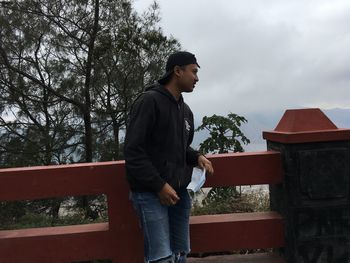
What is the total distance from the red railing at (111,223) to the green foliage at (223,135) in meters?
3.50

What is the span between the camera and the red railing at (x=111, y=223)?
11.3ft

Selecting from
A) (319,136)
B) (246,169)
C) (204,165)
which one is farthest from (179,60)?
(319,136)

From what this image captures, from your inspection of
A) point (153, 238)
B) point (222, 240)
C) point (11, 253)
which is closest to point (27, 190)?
point (11, 253)

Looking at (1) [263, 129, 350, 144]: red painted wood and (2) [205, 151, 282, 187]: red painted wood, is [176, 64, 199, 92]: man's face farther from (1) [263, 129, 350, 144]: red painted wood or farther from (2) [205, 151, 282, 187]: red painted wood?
(1) [263, 129, 350, 144]: red painted wood

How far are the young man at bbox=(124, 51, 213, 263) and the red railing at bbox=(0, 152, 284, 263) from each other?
60cm

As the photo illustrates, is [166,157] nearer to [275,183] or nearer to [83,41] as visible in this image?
[275,183]

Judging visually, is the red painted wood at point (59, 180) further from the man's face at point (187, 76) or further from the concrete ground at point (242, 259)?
the concrete ground at point (242, 259)

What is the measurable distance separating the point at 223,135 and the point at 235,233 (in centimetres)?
369

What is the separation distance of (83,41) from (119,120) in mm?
2998

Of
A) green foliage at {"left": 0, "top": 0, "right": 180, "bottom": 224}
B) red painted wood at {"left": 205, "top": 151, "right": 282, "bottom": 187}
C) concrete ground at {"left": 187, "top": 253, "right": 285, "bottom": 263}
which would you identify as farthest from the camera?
green foliage at {"left": 0, "top": 0, "right": 180, "bottom": 224}

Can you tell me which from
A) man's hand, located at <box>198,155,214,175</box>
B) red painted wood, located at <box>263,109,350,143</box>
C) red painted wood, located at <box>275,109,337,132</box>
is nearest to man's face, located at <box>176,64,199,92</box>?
man's hand, located at <box>198,155,214,175</box>

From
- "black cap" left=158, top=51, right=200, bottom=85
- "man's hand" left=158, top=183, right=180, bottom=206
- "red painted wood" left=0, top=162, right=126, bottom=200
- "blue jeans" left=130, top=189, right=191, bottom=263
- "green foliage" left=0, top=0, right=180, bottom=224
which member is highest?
"green foliage" left=0, top=0, right=180, bottom=224

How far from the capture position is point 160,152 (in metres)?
2.83

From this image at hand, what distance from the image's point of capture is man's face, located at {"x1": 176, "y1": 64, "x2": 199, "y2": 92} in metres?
2.90
